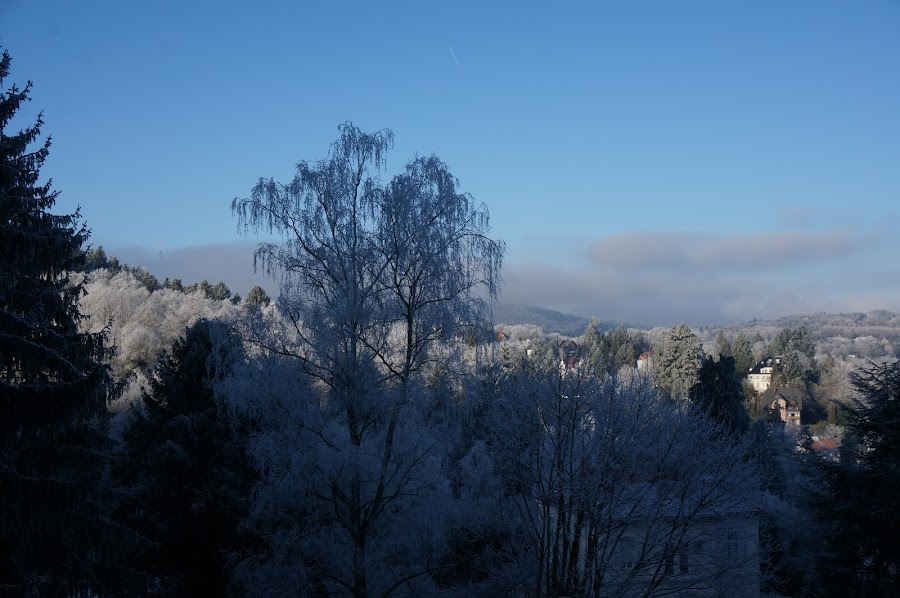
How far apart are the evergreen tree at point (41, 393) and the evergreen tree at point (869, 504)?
15151mm

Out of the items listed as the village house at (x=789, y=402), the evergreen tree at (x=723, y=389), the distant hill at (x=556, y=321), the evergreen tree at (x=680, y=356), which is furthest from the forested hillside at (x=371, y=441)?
the distant hill at (x=556, y=321)

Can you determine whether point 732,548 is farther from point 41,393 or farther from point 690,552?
point 41,393

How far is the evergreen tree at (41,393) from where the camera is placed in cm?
1058

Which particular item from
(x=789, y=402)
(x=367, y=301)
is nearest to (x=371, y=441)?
(x=367, y=301)

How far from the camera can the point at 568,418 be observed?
1302cm

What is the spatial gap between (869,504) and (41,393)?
16166mm

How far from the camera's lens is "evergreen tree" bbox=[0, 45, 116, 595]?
34.7 feet

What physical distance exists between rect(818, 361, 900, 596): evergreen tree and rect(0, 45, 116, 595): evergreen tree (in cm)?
1515

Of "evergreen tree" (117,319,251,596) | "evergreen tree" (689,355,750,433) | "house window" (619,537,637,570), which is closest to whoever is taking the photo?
"house window" (619,537,637,570)

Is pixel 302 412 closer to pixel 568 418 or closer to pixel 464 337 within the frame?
pixel 464 337

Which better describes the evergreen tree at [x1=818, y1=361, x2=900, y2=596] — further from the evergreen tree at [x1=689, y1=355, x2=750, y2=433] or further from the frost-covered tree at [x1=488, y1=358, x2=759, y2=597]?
the evergreen tree at [x1=689, y1=355, x2=750, y2=433]

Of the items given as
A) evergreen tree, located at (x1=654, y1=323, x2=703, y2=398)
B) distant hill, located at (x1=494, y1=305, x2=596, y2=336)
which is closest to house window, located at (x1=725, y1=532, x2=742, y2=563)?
evergreen tree, located at (x1=654, y1=323, x2=703, y2=398)

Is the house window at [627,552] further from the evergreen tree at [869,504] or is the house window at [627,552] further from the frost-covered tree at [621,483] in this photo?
the evergreen tree at [869,504]

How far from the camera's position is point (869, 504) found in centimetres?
1552
